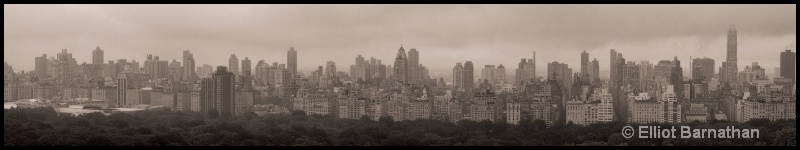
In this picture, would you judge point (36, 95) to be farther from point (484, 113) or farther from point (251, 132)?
point (484, 113)

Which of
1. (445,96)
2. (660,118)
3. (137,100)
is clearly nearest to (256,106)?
(137,100)

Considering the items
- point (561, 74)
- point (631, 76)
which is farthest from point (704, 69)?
point (561, 74)

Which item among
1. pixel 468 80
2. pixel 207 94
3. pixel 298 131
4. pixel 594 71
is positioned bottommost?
pixel 298 131

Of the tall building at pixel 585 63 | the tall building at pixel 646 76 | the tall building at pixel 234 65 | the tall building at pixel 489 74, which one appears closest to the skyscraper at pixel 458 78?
the tall building at pixel 489 74

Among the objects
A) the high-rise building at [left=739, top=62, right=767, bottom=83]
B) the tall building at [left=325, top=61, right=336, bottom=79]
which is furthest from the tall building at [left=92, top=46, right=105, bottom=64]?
the high-rise building at [left=739, top=62, right=767, bottom=83]

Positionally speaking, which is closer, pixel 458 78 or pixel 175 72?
pixel 458 78

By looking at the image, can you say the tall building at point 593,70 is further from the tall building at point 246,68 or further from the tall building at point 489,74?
the tall building at point 246,68

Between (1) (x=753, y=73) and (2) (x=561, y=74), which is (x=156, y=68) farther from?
(1) (x=753, y=73)
